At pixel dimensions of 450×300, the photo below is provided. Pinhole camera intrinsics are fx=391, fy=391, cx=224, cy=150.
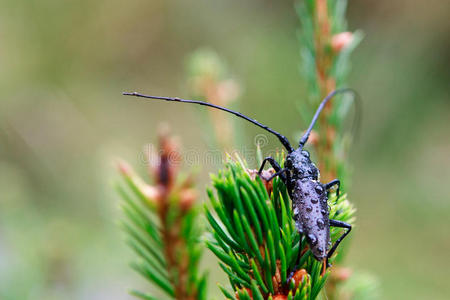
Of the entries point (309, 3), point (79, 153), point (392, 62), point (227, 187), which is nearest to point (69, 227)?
point (227, 187)

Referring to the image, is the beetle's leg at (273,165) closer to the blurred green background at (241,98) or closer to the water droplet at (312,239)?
the water droplet at (312,239)

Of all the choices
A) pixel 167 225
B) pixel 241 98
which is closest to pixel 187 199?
pixel 167 225

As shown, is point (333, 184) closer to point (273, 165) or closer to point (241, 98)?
point (273, 165)

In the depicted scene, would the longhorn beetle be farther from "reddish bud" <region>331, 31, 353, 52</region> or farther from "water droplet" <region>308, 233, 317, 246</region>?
"reddish bud" <region>331, 31, 353, 52</region>

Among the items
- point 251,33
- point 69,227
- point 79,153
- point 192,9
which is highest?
point 192,9

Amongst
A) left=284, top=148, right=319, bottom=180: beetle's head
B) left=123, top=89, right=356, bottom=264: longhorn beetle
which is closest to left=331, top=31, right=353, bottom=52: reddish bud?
left=123, top=89, right=356, bottom=264: longhorn beetle

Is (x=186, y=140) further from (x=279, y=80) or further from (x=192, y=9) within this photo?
(x=192, y=9)
